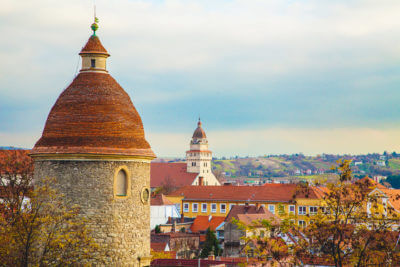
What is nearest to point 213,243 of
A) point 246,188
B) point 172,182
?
point 246,188

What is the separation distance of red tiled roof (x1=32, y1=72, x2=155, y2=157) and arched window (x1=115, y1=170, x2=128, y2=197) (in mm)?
804

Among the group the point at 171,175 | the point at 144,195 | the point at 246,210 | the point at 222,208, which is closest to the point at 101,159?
the point at 144,195

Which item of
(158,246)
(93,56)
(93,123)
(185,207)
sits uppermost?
(93,56)

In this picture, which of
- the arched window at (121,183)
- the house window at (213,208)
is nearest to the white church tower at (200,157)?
the house window at (213,208)

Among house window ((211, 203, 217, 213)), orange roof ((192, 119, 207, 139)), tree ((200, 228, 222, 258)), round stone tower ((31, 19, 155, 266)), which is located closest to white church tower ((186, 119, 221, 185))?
orange roof ((192, 119, 207, 139))

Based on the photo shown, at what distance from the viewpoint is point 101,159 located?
69.3ft

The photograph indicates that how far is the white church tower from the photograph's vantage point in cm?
14175

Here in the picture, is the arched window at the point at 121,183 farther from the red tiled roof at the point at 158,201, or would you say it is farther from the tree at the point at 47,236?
the red tiled roof at the point at 158,201

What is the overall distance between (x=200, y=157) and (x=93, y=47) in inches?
4689

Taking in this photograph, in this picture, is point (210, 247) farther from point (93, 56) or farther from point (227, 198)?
point (93, 56)

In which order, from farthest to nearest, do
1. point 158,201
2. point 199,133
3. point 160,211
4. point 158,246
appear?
point 199,133, point 158,201, point 160,211, point 158,246

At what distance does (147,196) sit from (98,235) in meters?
2.53

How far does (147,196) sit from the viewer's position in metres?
22.5

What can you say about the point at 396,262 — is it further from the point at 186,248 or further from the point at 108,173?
the point at 186,248
